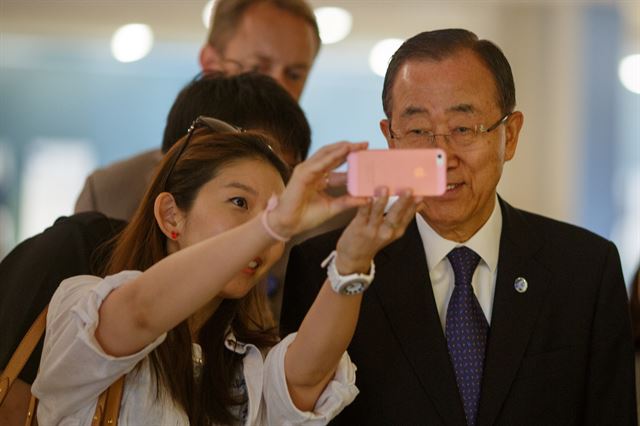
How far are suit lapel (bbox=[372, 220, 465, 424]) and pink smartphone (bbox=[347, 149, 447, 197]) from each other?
0.59 meters

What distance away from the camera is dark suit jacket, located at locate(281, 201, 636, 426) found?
218cm

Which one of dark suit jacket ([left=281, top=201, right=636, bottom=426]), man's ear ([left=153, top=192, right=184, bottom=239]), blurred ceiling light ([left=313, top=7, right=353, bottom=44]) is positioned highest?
blurred ceiling light ([left=313, top=7, right=353, bottom=44])

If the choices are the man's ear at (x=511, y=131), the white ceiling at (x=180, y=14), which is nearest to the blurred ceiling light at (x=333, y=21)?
the white ceiling at (x=180, y=14)

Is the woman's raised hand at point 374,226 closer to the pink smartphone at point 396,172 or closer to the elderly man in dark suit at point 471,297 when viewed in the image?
the pink smartphone at point 396,172

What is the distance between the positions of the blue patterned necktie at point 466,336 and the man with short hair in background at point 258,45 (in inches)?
51.0

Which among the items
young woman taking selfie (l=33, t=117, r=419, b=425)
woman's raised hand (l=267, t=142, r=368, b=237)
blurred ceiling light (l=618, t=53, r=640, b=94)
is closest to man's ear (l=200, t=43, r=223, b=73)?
young woman taking selfie (l=33, t=117, r=419, b=425)

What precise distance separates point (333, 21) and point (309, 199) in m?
5.61

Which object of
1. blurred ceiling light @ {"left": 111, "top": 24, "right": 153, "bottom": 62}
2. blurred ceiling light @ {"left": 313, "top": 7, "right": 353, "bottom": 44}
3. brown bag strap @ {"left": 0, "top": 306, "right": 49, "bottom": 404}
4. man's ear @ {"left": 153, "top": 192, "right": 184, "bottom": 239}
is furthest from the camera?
blurred ceiling light @ {"left": 111, "top": 24, "right": 153, "bottom": 62}

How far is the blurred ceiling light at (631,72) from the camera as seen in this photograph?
25.6ft

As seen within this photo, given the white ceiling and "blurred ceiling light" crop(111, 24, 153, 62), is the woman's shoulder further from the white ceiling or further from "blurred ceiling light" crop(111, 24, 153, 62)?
"blurred ceiling light" crop(111, 24, 153, 62)

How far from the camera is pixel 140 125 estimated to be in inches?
303

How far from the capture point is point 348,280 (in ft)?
5.85

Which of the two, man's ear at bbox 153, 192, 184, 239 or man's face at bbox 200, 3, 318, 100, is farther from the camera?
man's face at bbox 200, 3, 318, 100

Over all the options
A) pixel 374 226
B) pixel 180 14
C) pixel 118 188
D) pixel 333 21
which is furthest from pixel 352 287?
pixel 180 14
